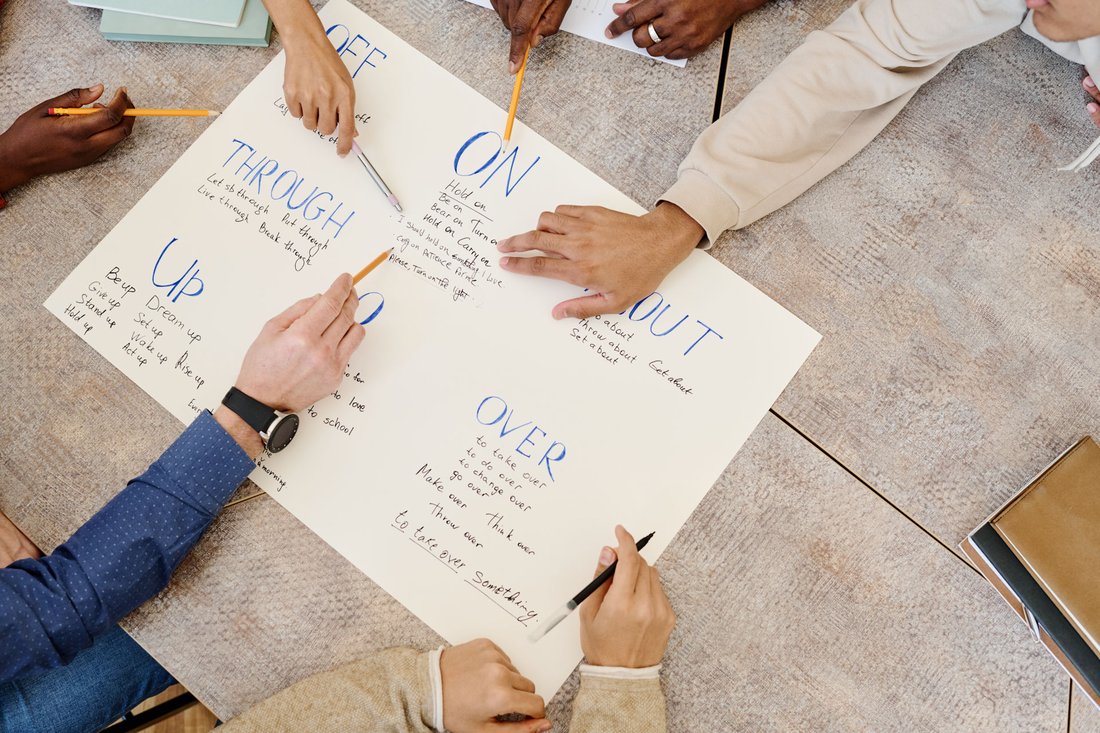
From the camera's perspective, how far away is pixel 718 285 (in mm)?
789

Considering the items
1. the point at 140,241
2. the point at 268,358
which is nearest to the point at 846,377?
the point at 268,358

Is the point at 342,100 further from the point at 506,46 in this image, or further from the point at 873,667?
the point at 873,667

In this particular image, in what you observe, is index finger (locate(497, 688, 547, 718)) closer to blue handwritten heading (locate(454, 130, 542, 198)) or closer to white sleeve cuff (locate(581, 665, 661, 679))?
white sleeve cuff (locate(581, 665, 661, 679))

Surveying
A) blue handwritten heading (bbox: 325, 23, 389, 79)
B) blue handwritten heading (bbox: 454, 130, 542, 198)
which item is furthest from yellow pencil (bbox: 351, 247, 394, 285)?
blue handwritten heading (bbox: 325, 23, 389, 79)

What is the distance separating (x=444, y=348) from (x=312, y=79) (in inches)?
13.6

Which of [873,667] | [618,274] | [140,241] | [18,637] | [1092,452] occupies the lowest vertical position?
[18,637]

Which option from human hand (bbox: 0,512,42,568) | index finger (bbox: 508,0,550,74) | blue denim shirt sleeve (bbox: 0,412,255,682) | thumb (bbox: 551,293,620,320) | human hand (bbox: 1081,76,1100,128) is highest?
human hand (bbox: 1081,76,1100,128)

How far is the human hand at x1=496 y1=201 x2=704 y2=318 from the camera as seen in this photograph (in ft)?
2.46

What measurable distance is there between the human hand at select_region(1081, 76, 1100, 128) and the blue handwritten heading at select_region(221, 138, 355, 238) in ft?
2.80

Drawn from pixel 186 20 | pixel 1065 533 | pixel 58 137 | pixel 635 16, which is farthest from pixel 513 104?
pixel 1065 533

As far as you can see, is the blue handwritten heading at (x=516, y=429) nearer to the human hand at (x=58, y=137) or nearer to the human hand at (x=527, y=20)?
the human hand at (x=527, y=20)

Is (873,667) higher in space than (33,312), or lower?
higher

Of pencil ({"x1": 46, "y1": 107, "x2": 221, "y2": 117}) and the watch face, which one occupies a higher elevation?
pencil ({"x1": 46, "y1": 107, "x2": 221, "y2": 117})

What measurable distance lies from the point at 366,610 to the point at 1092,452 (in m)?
0.75
